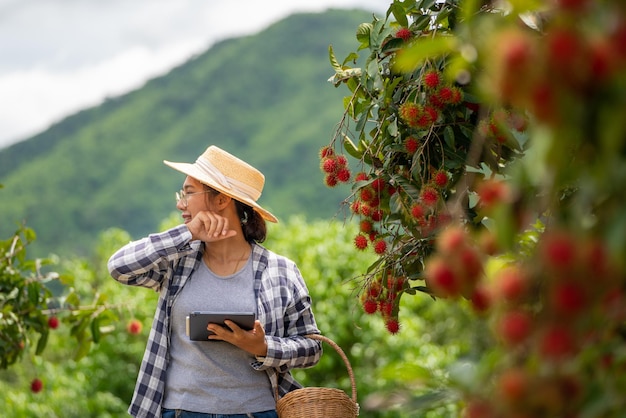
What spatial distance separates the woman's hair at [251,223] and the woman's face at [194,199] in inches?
4.7

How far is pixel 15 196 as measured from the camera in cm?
2928

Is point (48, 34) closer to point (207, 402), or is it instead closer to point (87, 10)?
point (87, 10)

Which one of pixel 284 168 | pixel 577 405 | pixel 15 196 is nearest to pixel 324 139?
pixel 284 168

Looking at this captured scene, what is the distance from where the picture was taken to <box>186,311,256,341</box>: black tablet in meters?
2.64

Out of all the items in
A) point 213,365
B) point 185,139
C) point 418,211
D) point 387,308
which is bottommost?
point 213,365

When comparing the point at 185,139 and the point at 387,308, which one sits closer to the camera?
the point at 387,308

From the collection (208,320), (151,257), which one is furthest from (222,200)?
(208,320)

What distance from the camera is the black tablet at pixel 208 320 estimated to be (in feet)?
8.66

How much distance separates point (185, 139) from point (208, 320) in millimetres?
31264

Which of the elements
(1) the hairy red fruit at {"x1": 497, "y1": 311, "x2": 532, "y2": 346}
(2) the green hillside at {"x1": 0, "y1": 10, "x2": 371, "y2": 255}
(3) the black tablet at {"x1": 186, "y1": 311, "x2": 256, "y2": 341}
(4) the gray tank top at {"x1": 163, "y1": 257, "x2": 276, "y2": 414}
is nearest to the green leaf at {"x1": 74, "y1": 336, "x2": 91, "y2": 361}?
(4) the gray tank top at {"x1": 163, "y1": 257, "x2": 276, "y2": 414}

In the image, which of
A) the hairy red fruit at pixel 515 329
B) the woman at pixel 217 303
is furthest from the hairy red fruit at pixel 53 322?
the hairy red fruit at pixel 515 329

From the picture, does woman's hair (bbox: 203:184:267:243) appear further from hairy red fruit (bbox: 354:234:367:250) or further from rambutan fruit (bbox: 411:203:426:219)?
rambutan fruit (bbox: 411:203:426:219)

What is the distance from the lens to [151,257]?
113 inches

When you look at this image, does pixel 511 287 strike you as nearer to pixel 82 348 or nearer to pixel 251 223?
pixel 251 223
